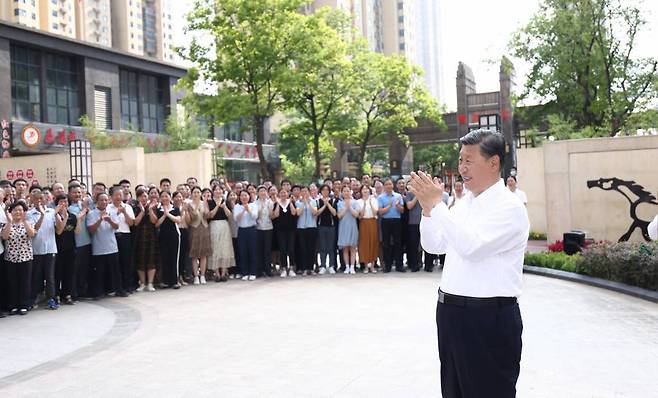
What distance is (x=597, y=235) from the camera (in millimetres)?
14148

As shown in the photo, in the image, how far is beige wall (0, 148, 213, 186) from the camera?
68.6 ft

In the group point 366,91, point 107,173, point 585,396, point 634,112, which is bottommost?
point 585,396

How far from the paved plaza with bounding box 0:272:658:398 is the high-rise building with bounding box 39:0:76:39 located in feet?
267

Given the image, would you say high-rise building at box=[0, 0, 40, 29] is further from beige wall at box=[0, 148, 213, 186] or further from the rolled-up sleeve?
the rolled-up sleeve

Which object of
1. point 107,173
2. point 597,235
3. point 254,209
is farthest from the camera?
point 107,173

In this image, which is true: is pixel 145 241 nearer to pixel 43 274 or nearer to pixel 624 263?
pixel 43 274

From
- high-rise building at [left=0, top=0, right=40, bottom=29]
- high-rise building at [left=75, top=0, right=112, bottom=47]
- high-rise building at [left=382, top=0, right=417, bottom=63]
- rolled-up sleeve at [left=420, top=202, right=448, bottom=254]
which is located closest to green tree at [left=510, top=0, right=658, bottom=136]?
rolled-up sleeve at [left=420, top=202, right=448, bottom=254]

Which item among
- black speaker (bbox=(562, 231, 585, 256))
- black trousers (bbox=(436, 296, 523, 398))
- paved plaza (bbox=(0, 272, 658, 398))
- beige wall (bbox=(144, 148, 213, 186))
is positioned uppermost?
beige wall (bbox=(144, 148, 213, 186))

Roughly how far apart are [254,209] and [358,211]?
2087mm

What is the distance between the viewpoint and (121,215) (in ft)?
35.3

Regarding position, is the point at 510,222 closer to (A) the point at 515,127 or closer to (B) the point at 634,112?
(B) the point at 634,112

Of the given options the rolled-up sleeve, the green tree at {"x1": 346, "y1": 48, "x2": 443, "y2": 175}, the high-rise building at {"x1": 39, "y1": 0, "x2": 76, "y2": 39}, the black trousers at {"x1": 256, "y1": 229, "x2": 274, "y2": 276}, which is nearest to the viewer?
the rolled-up sleeve

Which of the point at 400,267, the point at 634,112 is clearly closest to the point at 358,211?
the point at 400,267

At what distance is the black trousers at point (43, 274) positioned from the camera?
372 inches
